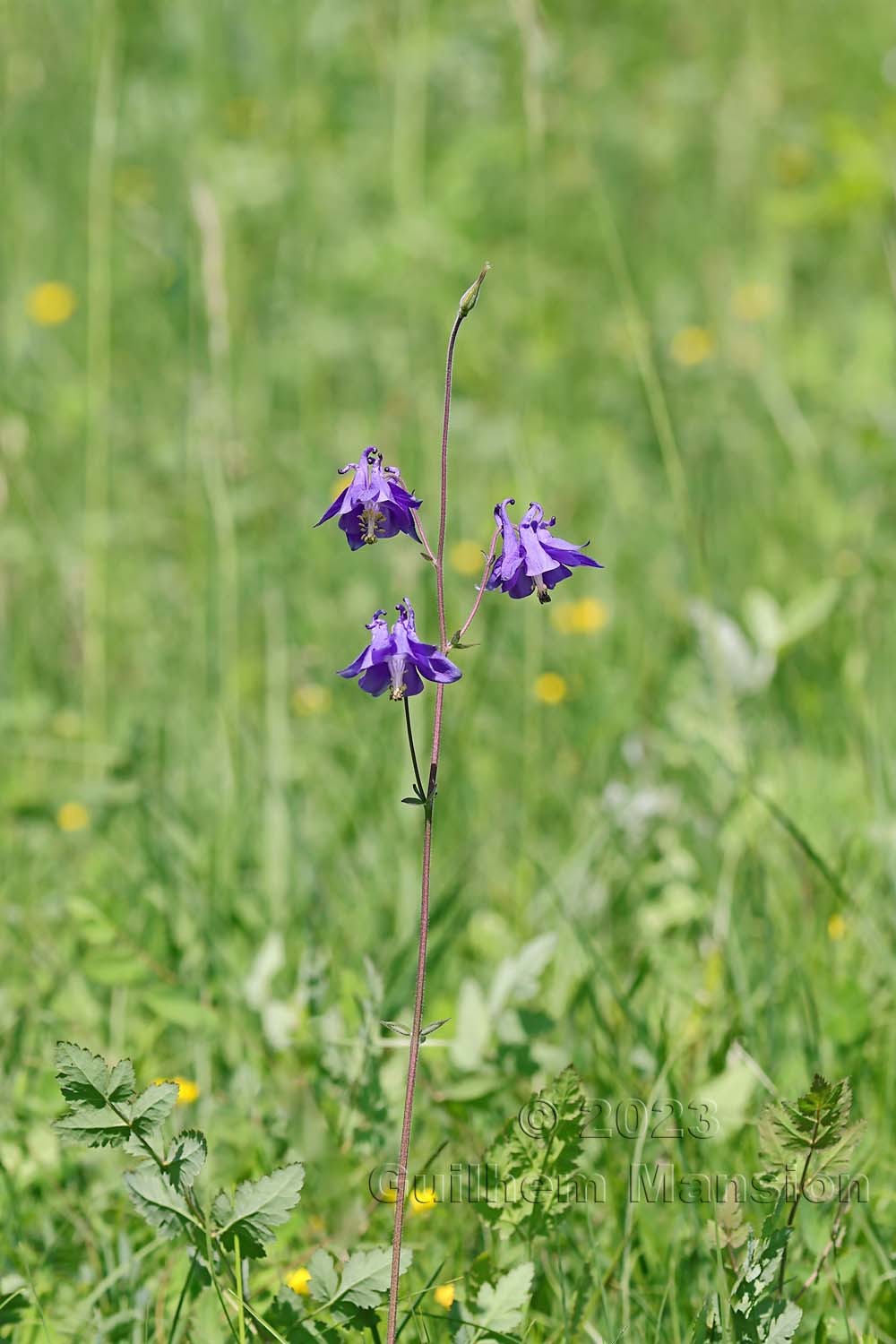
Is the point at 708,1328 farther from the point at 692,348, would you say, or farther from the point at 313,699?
the point at 692,348

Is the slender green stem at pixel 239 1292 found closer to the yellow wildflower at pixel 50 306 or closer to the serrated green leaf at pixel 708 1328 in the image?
the serrated green leaf at pixel 708 1328

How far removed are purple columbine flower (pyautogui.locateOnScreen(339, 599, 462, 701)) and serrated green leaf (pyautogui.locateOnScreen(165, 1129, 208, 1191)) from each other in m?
0.47

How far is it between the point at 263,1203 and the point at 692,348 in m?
3.78

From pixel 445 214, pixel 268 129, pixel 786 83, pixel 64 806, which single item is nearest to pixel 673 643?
pixel 64 806

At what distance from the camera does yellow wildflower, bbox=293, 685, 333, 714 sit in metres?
3.04

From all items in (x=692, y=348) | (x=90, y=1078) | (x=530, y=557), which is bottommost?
Result: (x=90, y=1078)

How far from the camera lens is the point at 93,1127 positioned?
125cm

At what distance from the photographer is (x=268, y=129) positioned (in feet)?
16.8

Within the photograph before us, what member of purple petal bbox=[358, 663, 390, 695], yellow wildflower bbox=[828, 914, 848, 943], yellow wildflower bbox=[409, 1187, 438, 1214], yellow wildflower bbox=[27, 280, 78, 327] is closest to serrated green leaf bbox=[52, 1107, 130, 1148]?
yellow wildflower bbox=[409, 1187, 438, 1214]

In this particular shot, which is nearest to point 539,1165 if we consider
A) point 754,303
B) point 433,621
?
point 433,621

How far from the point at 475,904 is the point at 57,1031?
0.76 meters

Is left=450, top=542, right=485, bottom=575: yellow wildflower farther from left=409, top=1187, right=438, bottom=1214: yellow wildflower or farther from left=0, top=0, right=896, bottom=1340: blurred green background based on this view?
left=409, top=1187, right=438, bottom=1214: yellow wildflower

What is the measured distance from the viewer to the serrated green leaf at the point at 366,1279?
4.20ft

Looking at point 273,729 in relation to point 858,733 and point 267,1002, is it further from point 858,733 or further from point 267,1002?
point 858,733
